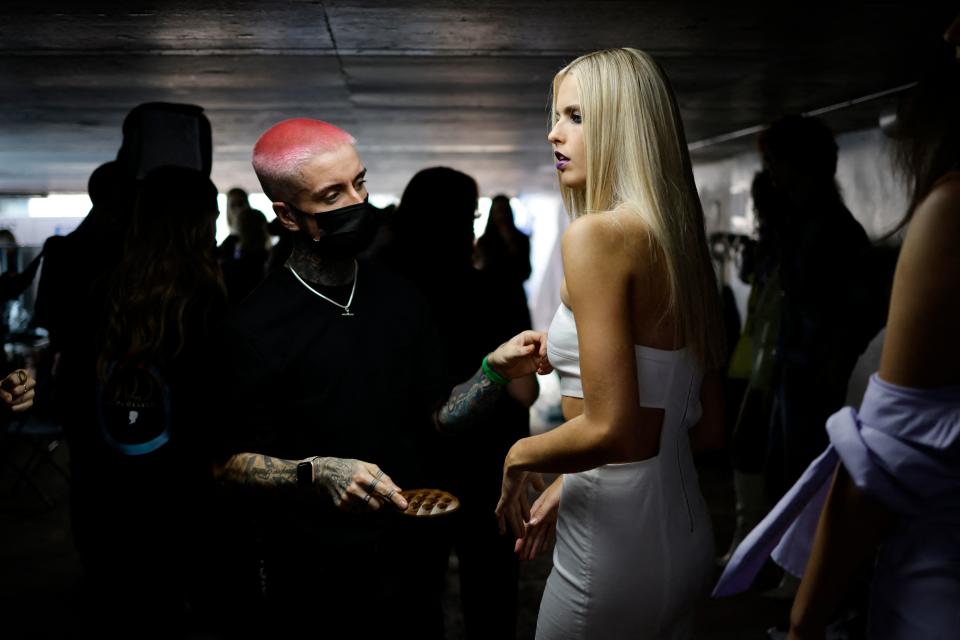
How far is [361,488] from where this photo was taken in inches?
68.4

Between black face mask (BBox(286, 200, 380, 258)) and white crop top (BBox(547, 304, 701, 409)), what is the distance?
20.6 inches

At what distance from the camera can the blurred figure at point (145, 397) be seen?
2623 mm


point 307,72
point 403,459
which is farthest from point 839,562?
point 307,72

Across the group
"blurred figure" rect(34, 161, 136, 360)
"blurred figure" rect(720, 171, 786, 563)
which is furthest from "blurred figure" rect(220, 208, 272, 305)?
"blurred figure" rect(720, 171, 786, 563)

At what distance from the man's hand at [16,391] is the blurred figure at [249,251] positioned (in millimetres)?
2482

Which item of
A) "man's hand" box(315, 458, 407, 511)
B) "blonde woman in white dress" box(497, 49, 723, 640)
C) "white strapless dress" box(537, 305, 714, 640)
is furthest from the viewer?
"man's hand" box(315, 458, 407, 511)

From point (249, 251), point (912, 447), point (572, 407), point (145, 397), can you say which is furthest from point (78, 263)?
point (249, 251)

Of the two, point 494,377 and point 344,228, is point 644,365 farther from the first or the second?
point 344,228

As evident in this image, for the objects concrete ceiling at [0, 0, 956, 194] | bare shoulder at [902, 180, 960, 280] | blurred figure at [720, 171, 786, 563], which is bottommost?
blurred figure at [720, 171, 786, 563]

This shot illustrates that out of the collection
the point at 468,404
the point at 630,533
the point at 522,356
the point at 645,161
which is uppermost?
the point at 645,161

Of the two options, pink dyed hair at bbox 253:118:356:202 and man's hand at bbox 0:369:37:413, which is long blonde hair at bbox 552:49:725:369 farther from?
man's hand at bbox 0:369:37:413

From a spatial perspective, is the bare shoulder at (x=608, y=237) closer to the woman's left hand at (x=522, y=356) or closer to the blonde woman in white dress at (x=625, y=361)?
the blonde woman in white dress at (x=625, y=361)

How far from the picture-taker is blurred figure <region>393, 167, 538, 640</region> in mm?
2871

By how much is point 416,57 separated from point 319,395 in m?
2.56
